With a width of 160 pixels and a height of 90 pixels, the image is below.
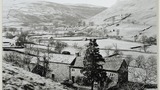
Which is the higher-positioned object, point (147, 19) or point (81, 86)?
point (147, 19)

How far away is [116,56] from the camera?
3.12 meters

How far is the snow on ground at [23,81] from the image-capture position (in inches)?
117

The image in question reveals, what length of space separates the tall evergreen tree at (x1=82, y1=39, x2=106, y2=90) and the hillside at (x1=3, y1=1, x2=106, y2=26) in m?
0.37

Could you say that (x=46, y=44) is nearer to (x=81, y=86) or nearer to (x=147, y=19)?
(x=81, y=86)

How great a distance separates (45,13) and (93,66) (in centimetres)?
78

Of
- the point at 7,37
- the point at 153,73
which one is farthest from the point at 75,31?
the point at 153,73

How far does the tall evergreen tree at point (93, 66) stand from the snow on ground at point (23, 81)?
32 cm

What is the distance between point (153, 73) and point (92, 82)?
671mm

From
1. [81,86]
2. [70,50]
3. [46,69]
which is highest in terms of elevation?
[70,50]

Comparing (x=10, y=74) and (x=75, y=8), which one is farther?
(x=75, y=8)

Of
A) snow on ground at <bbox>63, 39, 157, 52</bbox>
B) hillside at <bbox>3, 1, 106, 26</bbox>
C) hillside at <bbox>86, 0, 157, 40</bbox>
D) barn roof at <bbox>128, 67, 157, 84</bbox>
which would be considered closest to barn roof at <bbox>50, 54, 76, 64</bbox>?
snow on ground at <bbox>63, 39, 157, 52</bbox>

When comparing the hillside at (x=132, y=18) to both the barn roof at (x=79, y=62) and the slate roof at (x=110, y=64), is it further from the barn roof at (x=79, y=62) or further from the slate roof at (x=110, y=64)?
the barn roof at (x=79, y=62)

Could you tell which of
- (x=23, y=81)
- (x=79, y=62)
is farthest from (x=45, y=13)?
(x=23, y=81)

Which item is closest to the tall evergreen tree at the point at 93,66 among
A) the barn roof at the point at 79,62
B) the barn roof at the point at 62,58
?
the barn roof at the point at 79,62
